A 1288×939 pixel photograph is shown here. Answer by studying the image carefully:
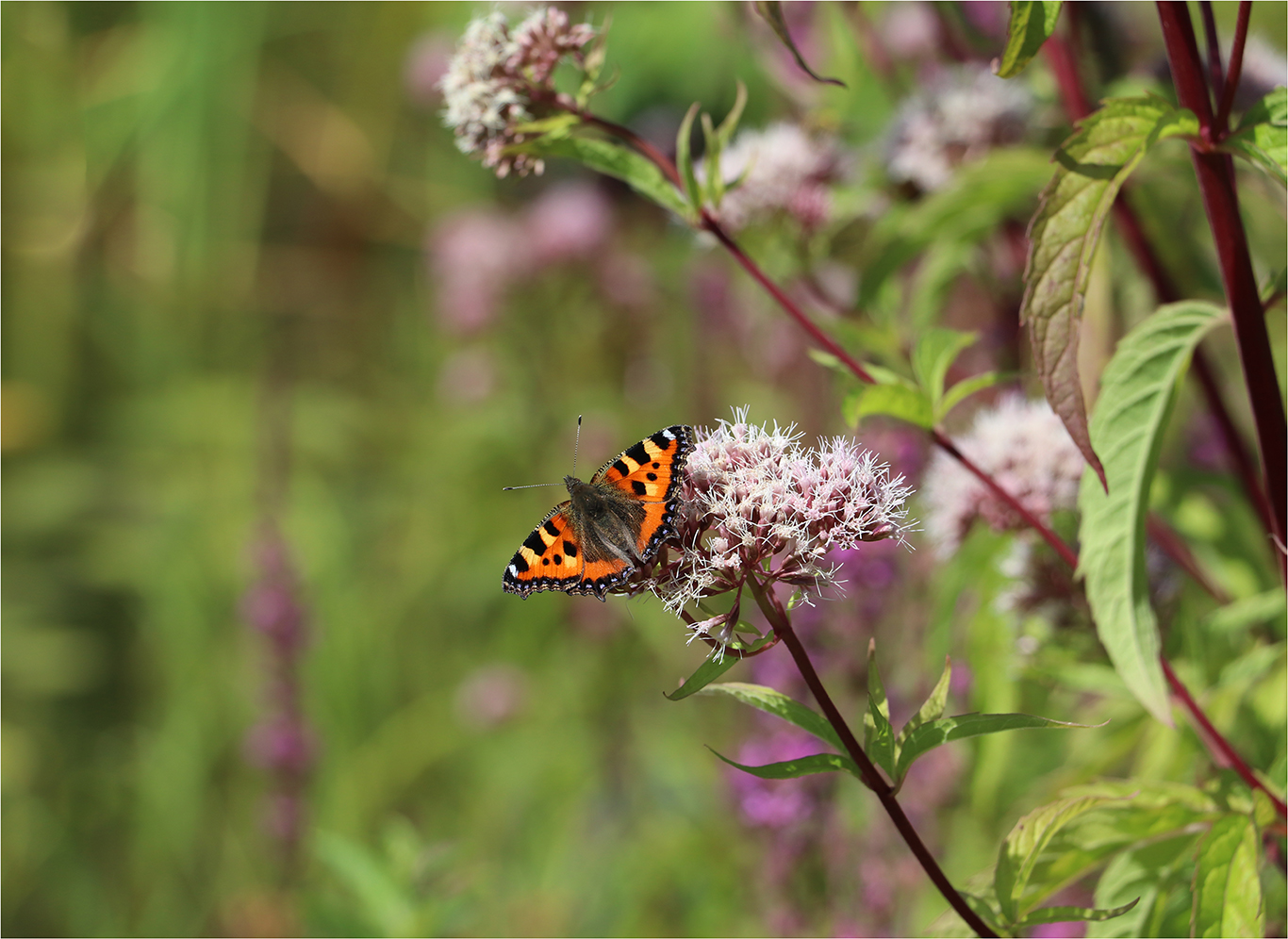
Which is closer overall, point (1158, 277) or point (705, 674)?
point (705, 674)

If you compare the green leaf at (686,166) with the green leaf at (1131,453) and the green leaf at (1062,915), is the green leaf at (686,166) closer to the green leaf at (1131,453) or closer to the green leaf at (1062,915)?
the green leaf at (1131,453)

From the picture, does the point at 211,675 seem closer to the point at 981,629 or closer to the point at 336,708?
the point at 336,708

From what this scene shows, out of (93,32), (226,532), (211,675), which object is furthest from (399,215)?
(211,675)

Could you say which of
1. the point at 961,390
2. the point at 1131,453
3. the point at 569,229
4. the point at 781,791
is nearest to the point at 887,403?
the point at 961,390

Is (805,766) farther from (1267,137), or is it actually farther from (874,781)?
(1267,137)

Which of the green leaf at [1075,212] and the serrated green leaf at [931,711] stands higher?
the green leaf at [1075,212]

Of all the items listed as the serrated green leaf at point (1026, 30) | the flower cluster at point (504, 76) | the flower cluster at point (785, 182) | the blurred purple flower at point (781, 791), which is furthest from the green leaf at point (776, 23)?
the blurred purple flower at point (781, 791)
